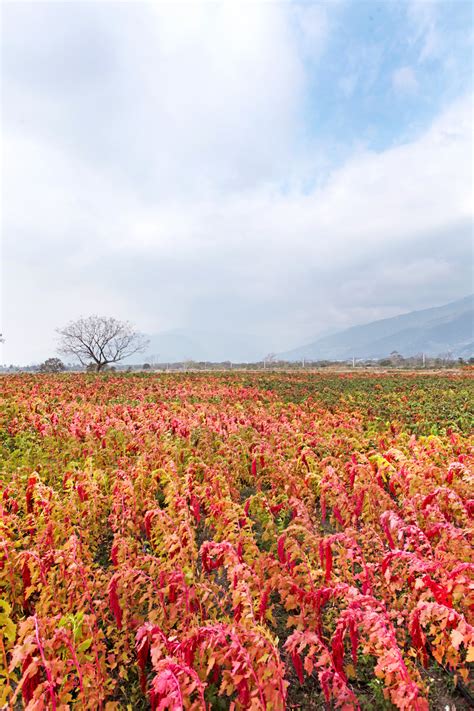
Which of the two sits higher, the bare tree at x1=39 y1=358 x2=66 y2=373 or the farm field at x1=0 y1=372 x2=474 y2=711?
the bare tree at x1=39 y1=358 x2=66 y2=373

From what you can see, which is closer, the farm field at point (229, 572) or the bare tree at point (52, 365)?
the farm field at point (229, 572)

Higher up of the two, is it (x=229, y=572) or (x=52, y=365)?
(x=52, y=365)

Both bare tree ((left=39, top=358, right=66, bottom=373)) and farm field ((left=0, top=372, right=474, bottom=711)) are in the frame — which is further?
bare tree ((left=39, top=358, right=66, bottom=373))

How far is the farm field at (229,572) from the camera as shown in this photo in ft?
7.04

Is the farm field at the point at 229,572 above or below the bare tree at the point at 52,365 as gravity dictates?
below

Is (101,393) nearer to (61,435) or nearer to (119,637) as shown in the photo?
(61,435)

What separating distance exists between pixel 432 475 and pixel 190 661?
151 inches

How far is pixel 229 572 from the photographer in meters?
2.67

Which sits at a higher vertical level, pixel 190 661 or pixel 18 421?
pixel 18 421

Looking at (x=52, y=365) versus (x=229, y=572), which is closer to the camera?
(x=229, y=572)

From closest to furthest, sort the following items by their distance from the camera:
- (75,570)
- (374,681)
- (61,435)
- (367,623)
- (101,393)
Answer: (367,623) < (374,681) < (75,570) < (61,435) < (101,393)

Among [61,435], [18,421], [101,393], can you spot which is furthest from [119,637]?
[101,393]

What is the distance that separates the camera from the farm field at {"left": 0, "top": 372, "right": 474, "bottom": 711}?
2146 mm

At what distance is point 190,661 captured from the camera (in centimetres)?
221
